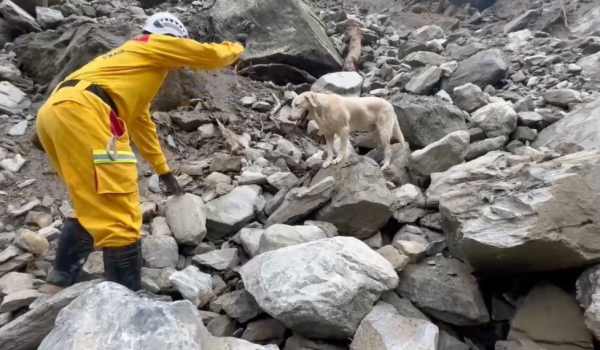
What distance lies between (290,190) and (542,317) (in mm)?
2328

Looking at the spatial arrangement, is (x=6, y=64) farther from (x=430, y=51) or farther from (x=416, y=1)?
(x=416, y=1)

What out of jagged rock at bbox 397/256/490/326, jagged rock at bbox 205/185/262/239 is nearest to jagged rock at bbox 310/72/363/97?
jagged rock at bbox 205/185/262/239

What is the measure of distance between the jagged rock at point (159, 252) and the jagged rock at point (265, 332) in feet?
3.06

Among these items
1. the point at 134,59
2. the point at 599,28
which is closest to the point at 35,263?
the point at 134,59

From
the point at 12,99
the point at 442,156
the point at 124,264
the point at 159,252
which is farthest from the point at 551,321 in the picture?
the point at 12,99

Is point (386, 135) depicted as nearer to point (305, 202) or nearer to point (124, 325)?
point (305, 202)

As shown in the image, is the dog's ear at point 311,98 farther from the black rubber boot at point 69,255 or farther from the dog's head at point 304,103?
the black rubber boot at point 69,255

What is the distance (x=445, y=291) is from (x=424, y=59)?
633 centimetres

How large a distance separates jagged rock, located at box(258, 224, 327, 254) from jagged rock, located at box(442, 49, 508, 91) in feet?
15.1

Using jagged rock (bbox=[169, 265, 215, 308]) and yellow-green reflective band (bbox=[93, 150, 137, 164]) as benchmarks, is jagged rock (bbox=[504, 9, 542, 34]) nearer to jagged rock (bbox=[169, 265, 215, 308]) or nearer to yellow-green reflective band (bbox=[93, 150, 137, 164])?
jagged rock (bbox=[169, 265, 215, 308])

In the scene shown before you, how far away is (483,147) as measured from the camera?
5129mm

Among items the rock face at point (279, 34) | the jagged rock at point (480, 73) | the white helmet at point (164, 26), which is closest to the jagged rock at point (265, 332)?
the white helmet at point (164, 26)

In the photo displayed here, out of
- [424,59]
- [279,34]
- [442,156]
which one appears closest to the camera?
[442,156]

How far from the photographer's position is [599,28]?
9.61 meters
